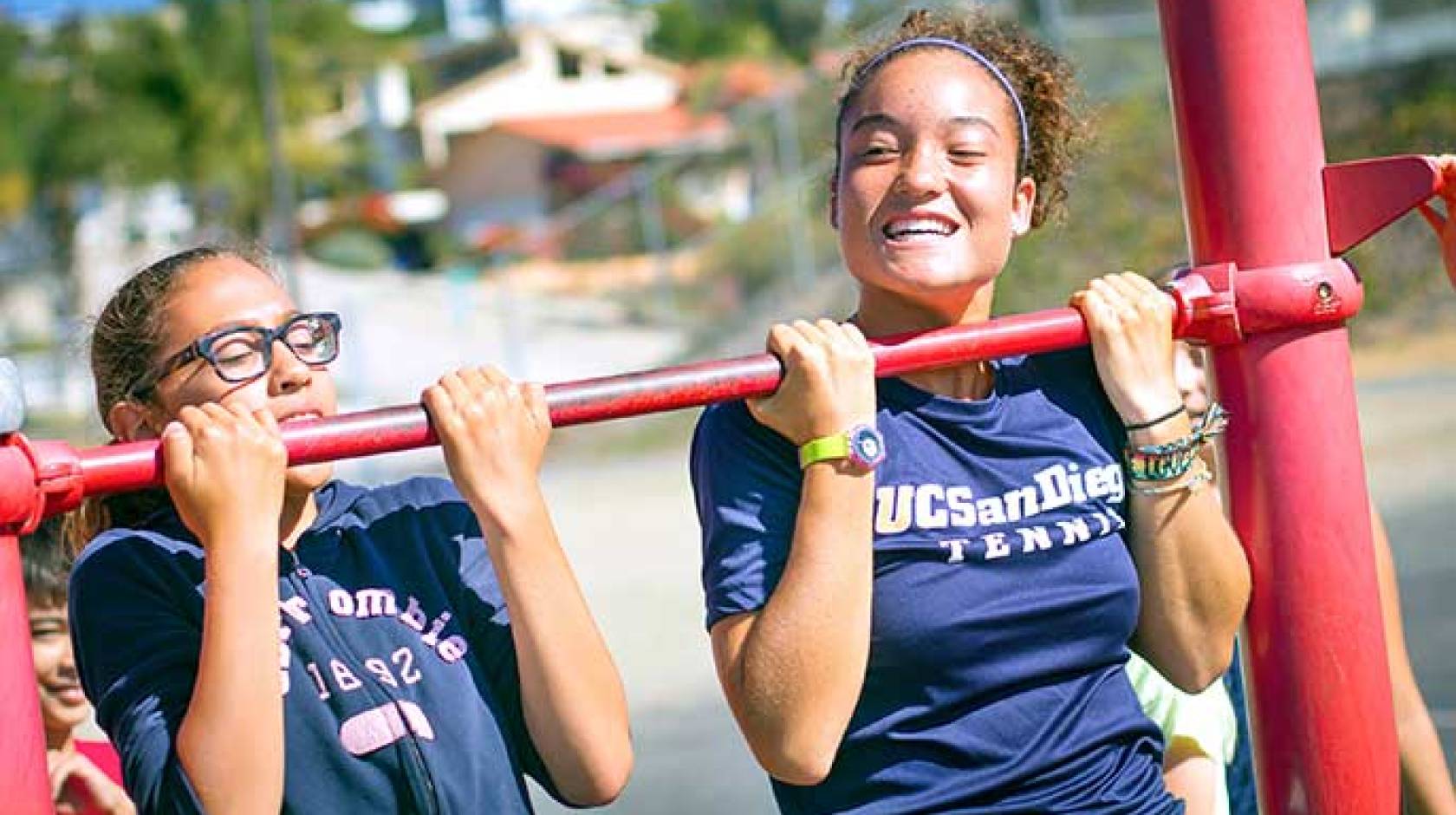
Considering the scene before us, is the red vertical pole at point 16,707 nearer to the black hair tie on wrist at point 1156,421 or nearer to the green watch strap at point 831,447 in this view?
the green watch strap at point 831,447

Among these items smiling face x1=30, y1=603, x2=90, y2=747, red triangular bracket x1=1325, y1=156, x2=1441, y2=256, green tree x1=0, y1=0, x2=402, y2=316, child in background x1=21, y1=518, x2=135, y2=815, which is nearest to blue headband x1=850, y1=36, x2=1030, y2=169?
red triangular bracket x1=1325, y1=156, x2=1441, y2=256

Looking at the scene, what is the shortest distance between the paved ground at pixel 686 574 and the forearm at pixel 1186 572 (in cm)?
400

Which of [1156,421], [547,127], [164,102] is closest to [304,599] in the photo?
[1156,421]

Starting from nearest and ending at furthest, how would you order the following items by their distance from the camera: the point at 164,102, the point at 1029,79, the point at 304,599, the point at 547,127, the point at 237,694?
1. the point at 237,694
2. the point at 304,599
3. the point at 1029,79
4. the point at 164,102
5. the point at 547,127

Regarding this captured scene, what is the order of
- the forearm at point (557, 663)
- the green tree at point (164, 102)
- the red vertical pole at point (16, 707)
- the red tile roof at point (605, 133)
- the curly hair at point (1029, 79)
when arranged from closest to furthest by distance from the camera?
1. the red vertical pole at point (16, 707)
2. the forearm at point (557, 663)
3. the curly hair at point (1029, 79)
4. the green tree at point (164, 102)
5. the red tile roof at point (605, 133)

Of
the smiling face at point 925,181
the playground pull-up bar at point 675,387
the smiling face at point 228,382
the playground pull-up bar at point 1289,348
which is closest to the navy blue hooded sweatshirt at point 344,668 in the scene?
the smiling face at point 228,382

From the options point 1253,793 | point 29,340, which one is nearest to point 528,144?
point 29,340

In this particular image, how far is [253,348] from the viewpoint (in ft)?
7.14

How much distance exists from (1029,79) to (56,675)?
169cm

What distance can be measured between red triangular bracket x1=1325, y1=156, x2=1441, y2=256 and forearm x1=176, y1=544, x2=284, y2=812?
122 cm

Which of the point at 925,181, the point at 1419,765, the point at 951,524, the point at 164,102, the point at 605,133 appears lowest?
the point at 1419,765

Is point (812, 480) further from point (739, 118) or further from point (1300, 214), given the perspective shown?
point (739, 118)

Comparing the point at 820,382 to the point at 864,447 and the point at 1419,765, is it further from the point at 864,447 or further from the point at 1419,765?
the point at 1419,765

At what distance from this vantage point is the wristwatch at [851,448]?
2090 millimetres
